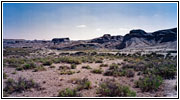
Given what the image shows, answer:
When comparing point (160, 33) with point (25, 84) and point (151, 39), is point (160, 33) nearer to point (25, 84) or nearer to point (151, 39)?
point (151, 39)

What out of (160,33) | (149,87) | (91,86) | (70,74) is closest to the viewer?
(149,87)

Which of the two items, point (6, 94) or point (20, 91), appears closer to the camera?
point (6, 94)

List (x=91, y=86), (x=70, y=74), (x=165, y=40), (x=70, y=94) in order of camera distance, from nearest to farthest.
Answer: (x=70, y=94)
(x=91, y=86)
(x=70, y=74)
(x=165, y=40)

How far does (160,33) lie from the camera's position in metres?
80.4

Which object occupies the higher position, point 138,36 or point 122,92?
point 138,36

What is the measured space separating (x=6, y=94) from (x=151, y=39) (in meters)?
81.3

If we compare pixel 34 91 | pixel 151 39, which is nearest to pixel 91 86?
pixel 34 91

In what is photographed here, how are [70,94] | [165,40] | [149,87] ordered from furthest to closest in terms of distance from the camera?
[165,40], [149,87], [70,94]

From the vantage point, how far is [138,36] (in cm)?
8331

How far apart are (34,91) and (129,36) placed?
8019 centimetres

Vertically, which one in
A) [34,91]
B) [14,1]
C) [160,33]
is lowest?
[34,91]

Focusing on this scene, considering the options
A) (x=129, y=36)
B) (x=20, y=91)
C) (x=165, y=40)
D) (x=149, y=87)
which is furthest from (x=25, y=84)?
(x=129, y=36)

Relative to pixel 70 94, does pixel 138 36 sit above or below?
above

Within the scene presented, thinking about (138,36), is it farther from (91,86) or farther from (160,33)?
(91,86)
